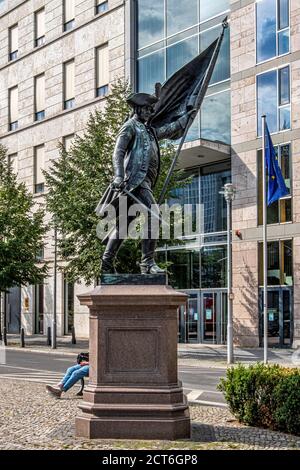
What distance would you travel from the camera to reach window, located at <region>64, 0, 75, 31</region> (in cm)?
3900

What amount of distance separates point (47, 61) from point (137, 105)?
3274 cm

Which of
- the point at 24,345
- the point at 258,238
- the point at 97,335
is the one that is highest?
the point at 258,238

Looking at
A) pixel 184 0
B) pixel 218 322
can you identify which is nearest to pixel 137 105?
pixel 218 322

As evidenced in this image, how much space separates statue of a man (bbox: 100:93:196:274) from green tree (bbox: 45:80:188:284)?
13.9m

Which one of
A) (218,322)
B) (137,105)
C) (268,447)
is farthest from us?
(218,322)

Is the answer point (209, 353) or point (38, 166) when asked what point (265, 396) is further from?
point (38, 166)

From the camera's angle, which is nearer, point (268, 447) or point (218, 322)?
point (268, 447)

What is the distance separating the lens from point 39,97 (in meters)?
41.5

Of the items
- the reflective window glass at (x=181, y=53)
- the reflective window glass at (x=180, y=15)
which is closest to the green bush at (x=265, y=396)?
the reflective window glass at (x=181, y=53)

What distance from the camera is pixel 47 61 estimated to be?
40562 mm

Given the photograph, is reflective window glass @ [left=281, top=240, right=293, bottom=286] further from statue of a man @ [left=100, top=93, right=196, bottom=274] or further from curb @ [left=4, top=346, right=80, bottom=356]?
statue of a man @ [left=100, top=93, right=196, bottom=274]

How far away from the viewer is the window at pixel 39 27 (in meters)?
41.5

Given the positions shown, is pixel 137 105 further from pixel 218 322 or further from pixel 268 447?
pixel 218 322

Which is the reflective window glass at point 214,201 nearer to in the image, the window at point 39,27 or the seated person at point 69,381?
the window at point 39,27
